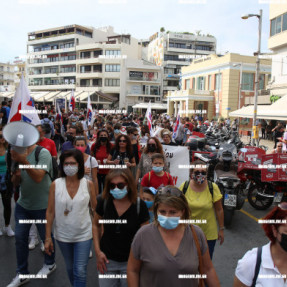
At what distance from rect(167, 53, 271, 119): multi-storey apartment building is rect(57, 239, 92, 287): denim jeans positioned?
2664 centimetres

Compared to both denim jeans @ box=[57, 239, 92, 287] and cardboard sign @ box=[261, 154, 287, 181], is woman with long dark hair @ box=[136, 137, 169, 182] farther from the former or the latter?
cardboard sign @ box=[261, 154, 287, 181]

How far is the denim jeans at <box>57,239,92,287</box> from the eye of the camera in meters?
2.93

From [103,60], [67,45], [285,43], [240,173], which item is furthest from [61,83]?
[240,173]

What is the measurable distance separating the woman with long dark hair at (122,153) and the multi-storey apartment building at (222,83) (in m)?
23.9

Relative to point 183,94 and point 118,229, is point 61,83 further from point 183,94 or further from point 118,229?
point 118,229

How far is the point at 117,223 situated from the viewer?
8.67ft

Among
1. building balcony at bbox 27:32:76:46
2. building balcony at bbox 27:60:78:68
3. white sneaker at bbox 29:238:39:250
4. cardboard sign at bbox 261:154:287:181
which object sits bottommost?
white sneaker at bbox 29:238:39:250

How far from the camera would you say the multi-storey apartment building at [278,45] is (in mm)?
20344

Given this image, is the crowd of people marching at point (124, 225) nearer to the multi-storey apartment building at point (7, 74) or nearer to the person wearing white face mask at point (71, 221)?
the person wearing white face mask at point (71, 221)

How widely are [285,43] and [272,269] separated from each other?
21.6 m

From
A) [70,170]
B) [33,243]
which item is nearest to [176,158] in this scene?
[33,243]

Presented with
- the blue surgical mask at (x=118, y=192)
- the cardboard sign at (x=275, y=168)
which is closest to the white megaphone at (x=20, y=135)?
the blue surgical mask at (x=118, y=192)

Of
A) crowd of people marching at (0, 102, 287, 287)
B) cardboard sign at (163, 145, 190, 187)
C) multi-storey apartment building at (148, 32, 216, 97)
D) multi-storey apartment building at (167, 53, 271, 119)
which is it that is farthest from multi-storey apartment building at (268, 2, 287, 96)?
multi-storey apartment building at (148, 32, 216, 97)

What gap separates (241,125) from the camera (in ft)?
95.5
